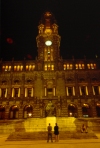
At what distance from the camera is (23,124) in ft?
85.3

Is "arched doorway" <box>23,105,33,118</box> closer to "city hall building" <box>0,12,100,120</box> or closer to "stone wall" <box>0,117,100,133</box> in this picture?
"city hall building" <box>0,12,100,120</box>

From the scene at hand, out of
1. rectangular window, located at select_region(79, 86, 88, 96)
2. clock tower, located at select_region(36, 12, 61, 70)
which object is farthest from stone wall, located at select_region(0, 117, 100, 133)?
clock tower, located at select_region(36, 12, 61, 70)

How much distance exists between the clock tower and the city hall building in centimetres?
6

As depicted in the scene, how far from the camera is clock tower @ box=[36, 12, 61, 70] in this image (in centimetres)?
4647

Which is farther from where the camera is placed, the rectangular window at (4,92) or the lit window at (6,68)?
the lit window at (6,68)

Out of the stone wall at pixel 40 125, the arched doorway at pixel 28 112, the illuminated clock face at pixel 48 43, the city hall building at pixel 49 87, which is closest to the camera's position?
the stone wall at pixel 40 125

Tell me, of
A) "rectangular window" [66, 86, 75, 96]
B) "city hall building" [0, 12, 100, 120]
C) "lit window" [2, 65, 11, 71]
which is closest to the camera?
"city hall building" [0, 12, 100, 120]

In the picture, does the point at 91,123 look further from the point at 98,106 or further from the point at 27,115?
the point at 27,115

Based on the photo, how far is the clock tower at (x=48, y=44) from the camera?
152ft

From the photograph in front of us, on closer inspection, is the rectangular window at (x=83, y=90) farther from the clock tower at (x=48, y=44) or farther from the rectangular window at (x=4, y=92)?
the rectangular window at (x=4, y=92)

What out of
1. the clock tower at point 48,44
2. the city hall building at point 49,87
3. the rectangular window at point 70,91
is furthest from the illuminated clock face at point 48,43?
the rectangular window at point 70,91

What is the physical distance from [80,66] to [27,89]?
1759 cm

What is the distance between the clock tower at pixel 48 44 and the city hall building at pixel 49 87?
0.06m

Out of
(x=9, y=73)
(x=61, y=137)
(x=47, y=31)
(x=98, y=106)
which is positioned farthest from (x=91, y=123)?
Result: (x=47, y=31)
